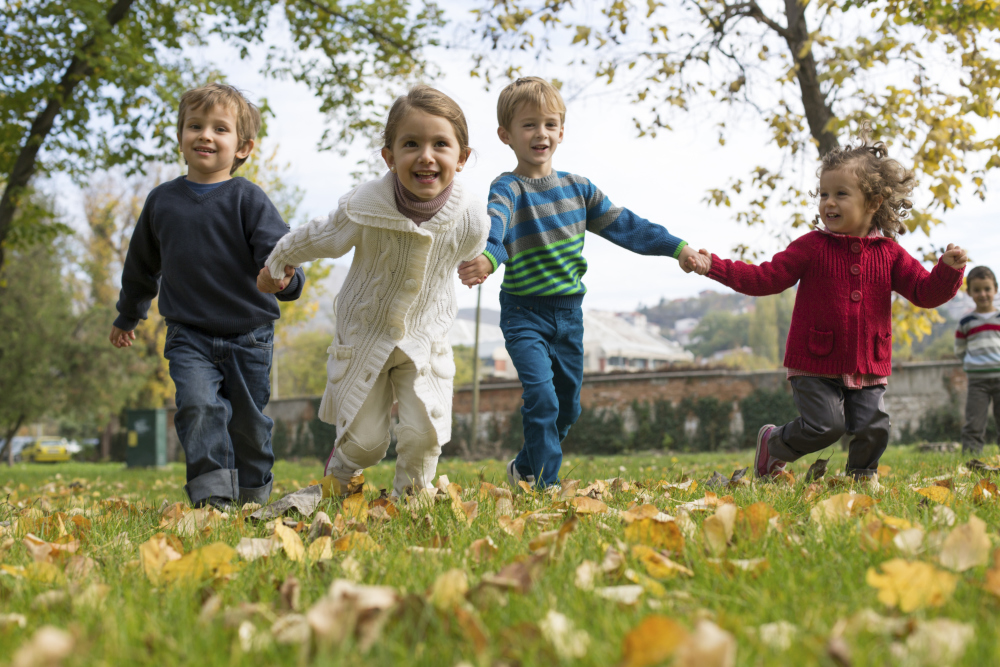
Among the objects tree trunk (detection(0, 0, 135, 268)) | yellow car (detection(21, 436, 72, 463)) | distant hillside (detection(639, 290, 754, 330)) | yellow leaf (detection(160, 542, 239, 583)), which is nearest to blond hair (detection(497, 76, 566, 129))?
yellow leaf (detection(160, 542, 239, 583))

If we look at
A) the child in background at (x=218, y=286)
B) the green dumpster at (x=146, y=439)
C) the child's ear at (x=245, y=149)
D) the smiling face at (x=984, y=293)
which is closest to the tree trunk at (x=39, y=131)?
the child's ear at (x=245, y=149)

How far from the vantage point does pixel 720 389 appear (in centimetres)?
1881

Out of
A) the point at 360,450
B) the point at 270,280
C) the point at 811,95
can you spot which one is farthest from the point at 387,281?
the point at 811,95

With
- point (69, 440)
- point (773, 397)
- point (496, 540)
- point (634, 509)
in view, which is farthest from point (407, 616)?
point (69, 440)

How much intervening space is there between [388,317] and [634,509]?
1372 millimetres

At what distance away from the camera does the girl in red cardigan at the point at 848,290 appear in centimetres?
366

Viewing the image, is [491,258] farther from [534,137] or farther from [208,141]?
[208,141]

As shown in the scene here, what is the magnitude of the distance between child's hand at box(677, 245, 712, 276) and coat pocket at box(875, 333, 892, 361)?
0.87 meters

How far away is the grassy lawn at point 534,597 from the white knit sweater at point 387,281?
960mm

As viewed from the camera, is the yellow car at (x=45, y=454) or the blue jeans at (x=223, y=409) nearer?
the blue jeans at (x=223, y=409)

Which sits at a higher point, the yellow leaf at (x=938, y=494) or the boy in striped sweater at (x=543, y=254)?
the boy in striped sweater at (x=543, y=254)

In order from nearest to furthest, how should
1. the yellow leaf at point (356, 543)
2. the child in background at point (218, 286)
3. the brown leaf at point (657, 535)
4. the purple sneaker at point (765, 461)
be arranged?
1. the brown leaf at point (657, 535)
2. the yellow leaf at point (356, 543)
3. the child in background at point (218, 286)
4. the purple sneaker at point (765, 461)

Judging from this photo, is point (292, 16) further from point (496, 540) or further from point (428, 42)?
point (496, 540)

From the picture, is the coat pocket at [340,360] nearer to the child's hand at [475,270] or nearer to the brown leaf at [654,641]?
the child's hand at [475,270]
